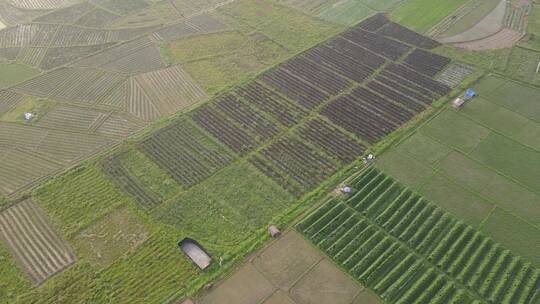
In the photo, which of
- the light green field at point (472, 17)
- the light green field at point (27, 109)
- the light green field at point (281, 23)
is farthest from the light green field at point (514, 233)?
the light green field at point (27, 109)

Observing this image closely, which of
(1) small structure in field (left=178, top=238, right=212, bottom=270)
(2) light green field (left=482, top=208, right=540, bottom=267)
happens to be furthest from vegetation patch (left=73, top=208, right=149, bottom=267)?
(2) light green field (left=482, top=208, right=540, bottom=267)

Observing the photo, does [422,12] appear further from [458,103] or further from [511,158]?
[511,158]

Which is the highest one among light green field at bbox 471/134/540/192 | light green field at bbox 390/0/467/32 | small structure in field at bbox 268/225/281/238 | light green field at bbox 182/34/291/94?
light green field at bbox 182/34/291/94

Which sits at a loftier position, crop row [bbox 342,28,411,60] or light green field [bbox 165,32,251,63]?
light green field [bbox 165,32,251,63]

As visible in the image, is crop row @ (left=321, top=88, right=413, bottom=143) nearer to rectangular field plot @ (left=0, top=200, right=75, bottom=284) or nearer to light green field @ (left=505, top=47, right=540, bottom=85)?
light green field @ (left=505, top=47, right=540, bottom=85)

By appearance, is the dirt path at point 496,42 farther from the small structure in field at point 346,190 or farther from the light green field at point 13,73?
the light green field at point 13,73
